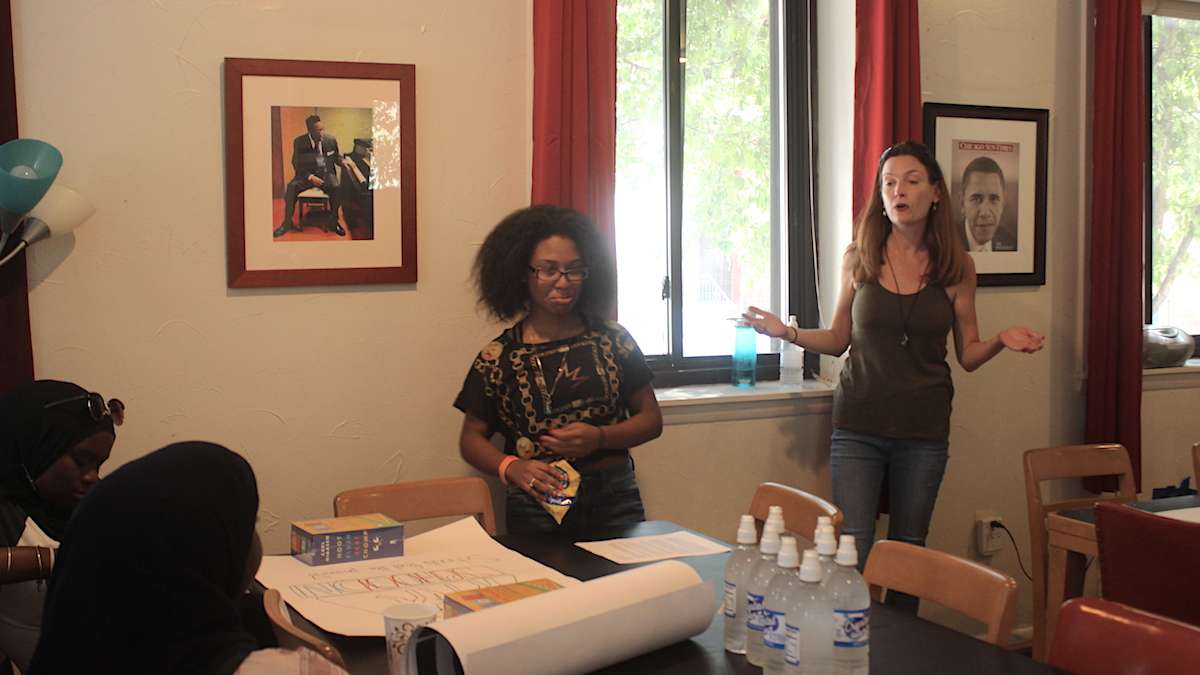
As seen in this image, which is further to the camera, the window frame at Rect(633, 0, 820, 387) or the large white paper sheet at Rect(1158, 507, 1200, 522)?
the window frame at Rect(633, 0, 820, 387)

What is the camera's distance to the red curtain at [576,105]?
326 centimetres

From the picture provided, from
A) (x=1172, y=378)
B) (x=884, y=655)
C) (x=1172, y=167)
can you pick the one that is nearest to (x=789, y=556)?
(x=884, y=655)

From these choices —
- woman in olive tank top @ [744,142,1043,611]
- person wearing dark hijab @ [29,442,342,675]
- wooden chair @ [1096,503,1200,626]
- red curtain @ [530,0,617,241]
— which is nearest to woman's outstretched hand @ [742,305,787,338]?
woman in olive tank top @ [744,142,1043,611]

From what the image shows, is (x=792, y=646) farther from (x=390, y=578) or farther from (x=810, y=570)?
(x=390, y=578)

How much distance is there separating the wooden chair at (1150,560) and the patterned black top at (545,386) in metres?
1.16

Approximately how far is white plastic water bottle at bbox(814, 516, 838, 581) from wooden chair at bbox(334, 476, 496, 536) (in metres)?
1.26

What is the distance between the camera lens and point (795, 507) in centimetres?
254

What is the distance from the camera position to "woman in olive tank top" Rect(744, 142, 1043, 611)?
332 cm

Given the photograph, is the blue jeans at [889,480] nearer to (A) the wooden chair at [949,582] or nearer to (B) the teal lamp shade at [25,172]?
(A) the wooden chair at [949,582]

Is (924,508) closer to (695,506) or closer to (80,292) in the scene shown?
(695,506)

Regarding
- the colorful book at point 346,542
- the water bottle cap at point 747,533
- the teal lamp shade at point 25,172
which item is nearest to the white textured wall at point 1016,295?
the colorful book at point 346,542

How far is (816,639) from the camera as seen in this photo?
1.47 metres

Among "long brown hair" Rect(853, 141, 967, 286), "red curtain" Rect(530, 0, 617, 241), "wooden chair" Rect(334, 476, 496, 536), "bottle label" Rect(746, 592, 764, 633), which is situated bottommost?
"wooden chair" Rect(334, 476, 496, 536)

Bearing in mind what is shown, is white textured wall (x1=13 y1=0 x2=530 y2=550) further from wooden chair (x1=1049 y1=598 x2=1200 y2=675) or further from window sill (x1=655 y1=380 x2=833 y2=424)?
wooden chair (x1=1049 y1=598 x2=1200 y2=675)
